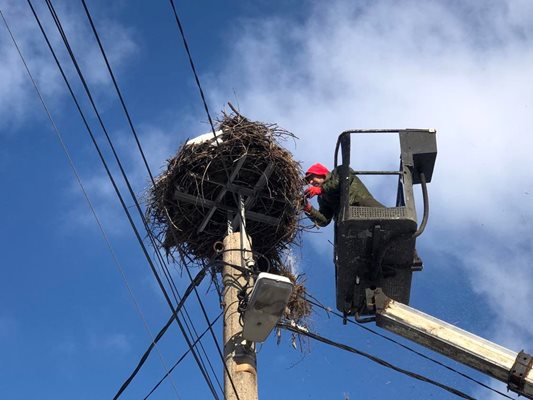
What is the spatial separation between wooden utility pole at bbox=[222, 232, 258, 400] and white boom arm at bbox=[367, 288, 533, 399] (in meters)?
0.93

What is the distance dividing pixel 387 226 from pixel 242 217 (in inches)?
47.0

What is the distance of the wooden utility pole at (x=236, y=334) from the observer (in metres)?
6.54

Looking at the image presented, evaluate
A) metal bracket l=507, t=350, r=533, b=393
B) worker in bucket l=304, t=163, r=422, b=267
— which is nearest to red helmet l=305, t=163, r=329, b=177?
worker in bucket l=304, t=163, r=422, b=267

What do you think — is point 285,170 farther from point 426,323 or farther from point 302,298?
point 426,323

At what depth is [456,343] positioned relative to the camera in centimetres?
671

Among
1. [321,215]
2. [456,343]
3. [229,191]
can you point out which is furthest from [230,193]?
[456,343]

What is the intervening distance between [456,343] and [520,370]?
1.50ft

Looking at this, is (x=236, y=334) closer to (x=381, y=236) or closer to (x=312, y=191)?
(x=381, y=236)

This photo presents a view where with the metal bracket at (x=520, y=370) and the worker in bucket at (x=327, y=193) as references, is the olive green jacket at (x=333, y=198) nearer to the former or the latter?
the worker in bucket at (x=327, y=193)

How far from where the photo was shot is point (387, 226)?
7426 millimetres

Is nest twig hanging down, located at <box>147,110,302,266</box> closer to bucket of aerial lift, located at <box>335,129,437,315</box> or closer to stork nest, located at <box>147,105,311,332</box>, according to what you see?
stork nest, located at <box>147,105,311,332</box>

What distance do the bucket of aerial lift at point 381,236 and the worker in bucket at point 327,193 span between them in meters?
0.15

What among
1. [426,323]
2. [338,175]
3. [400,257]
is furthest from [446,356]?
[338,175]

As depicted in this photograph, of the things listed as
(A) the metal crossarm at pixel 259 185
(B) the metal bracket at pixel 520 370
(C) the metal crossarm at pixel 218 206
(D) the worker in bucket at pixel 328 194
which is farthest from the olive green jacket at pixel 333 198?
(B) the metal bracket at pixel 520 370
